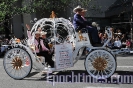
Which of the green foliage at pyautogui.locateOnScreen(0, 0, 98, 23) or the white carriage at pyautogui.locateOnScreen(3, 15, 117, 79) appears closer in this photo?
the white carriage at pyautogui.locateOnScreen(3, 15, 117, 79)

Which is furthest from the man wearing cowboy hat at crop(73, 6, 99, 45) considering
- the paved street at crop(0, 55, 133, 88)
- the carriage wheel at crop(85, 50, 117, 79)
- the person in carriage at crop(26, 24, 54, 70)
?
→ the paved street at crop(0, 55, 133, 88)

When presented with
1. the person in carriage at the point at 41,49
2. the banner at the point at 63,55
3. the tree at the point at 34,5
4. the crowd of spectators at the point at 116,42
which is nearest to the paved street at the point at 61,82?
the banner at the point at 63,55

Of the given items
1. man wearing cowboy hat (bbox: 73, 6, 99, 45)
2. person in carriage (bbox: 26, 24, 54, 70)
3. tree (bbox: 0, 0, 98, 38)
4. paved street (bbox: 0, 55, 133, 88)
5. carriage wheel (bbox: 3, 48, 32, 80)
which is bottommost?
paved street (bbox: 0, 55, 133, 88)

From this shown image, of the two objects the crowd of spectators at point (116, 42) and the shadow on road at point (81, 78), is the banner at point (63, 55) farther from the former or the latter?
the crowd of spectators at point (116, 42)

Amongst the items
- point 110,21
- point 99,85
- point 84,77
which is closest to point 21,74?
point 84,77

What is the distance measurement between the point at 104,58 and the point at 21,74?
9.01 feet

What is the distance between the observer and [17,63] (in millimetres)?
9039

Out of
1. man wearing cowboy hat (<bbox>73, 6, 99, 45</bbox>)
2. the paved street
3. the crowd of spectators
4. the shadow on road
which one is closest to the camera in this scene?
the paved street

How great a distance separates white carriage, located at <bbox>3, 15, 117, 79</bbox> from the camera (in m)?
8.30

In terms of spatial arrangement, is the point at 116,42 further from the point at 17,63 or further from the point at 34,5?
the point at 34,5

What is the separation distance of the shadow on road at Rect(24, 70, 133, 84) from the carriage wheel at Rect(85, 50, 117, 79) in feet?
0.61

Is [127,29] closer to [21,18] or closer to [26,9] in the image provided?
[26,9]

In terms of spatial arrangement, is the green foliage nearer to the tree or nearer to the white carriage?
the tree

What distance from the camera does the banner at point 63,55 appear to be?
8672mm
